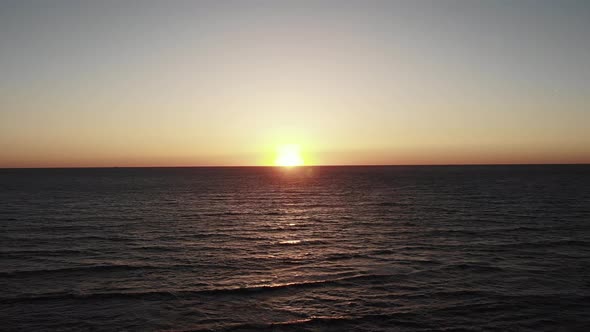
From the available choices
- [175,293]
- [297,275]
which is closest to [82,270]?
[175,293]

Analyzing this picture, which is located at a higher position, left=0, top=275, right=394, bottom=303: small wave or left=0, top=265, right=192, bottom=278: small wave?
left=0, top=265, right=192, bottom=278: small wave

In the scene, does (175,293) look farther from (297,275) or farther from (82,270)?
(82,270)

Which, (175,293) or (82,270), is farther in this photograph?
(82,270)

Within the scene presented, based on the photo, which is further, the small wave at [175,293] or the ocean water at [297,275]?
the small wave at [175,293]

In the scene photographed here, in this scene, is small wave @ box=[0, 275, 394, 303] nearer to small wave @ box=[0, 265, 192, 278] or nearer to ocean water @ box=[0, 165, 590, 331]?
ocean water @ box=[0, 165, 590, 331]

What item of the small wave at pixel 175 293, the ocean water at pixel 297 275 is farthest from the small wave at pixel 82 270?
the small wave at pixel 175 293

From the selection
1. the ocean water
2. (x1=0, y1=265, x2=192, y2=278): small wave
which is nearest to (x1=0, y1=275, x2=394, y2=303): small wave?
the ocean water

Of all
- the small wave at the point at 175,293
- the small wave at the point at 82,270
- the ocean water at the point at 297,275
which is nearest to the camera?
the ocean water at the point at 297,275

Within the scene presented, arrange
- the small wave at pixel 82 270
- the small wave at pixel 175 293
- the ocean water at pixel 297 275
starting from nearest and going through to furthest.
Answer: the ocean water at pixel 297 275 < the small wave at pixel 175 293 < the small wave at pixel 82 270

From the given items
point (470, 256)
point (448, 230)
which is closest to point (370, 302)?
point (470, 256)

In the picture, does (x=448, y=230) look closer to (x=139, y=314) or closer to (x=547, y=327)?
(x=547, y=327)

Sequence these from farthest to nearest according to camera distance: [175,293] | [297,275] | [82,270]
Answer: [82,270] → [297,275] → [175,293]

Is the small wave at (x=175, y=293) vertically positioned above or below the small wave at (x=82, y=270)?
below

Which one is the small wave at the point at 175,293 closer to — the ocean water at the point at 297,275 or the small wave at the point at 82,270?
the ocean water at the point at 297,275
